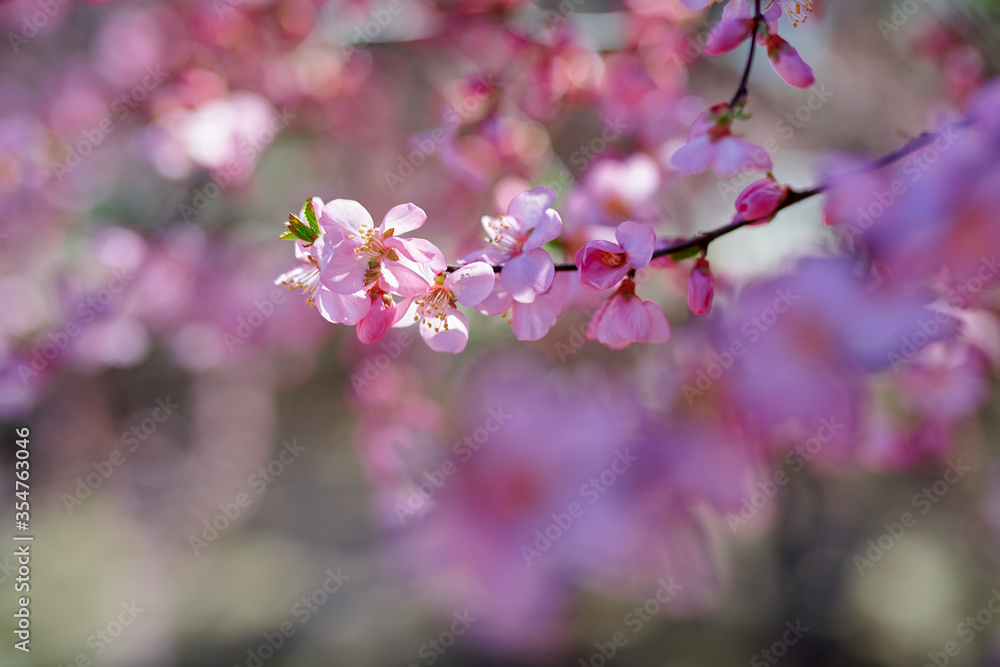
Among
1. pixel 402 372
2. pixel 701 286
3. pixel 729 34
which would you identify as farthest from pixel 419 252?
pixel 402 372

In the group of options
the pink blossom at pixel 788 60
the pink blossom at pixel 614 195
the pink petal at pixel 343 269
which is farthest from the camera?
the pink blossom at pixel 614 195

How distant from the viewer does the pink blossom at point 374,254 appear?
1.69ft

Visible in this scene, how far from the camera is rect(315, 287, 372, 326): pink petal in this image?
519mm

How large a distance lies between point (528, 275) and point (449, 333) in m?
0.09

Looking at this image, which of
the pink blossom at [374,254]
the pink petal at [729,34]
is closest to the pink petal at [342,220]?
the pink blossom at [374,254]

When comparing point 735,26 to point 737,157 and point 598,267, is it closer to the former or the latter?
point 737,157

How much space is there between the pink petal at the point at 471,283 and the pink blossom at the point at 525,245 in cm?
2

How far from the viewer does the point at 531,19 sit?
127cm

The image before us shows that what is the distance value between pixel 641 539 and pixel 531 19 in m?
1.14

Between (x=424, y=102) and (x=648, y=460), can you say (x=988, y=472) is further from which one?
(x=424, y=102)

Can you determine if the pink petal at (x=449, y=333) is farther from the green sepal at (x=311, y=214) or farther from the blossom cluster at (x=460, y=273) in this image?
the green sepal at (x=311, y=214)

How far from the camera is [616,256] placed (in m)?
0.54

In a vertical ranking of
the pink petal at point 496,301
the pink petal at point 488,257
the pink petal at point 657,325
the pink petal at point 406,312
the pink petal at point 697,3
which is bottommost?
the pink petal at point 657,325

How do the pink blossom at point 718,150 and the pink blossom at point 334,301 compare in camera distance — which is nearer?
the pink blossom at point 334,301
